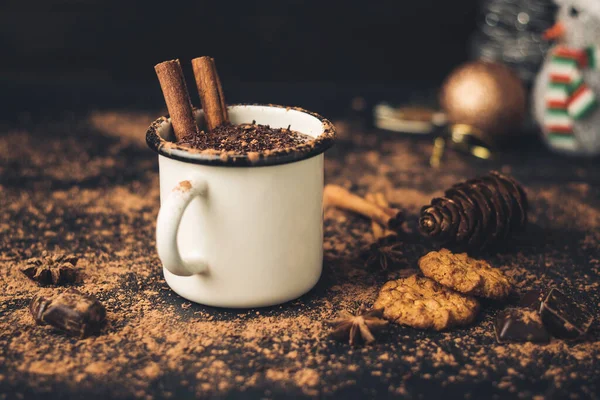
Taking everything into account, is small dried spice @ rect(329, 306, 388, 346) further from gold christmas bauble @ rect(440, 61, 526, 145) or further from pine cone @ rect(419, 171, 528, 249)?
gold christmas bauble @ rect(440, 61, 526, 145)

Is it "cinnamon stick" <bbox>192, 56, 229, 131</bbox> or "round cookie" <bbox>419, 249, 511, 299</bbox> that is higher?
"cinnamon stick" <bbox>192, 56, 229, 131</bbox>

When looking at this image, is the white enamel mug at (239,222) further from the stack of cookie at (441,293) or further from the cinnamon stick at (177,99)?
the stack of cookie at (441,293)

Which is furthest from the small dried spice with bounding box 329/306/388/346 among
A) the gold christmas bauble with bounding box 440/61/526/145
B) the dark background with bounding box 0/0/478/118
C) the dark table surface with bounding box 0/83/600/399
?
the dark background with bounding box 0/0/478/118

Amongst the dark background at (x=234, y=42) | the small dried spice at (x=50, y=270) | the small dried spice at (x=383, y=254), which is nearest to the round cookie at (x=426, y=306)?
the small dried spice at (x=383, y=254)

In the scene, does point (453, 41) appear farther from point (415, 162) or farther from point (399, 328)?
point (399, 328)

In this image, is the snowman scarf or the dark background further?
the dark background

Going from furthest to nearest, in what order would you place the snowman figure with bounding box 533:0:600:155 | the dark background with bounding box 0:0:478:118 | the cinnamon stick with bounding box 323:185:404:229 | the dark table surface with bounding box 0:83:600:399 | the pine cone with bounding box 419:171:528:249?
the dark background with bounding box 0:0:478:118, the snowman figure with bounding box 533:0:600:155, the cinnamon stick with bounding box 323:185:404:229, the pine cone with bounding box 419:171:528:249, the dark table surface with bounding box 0:83:600:399
